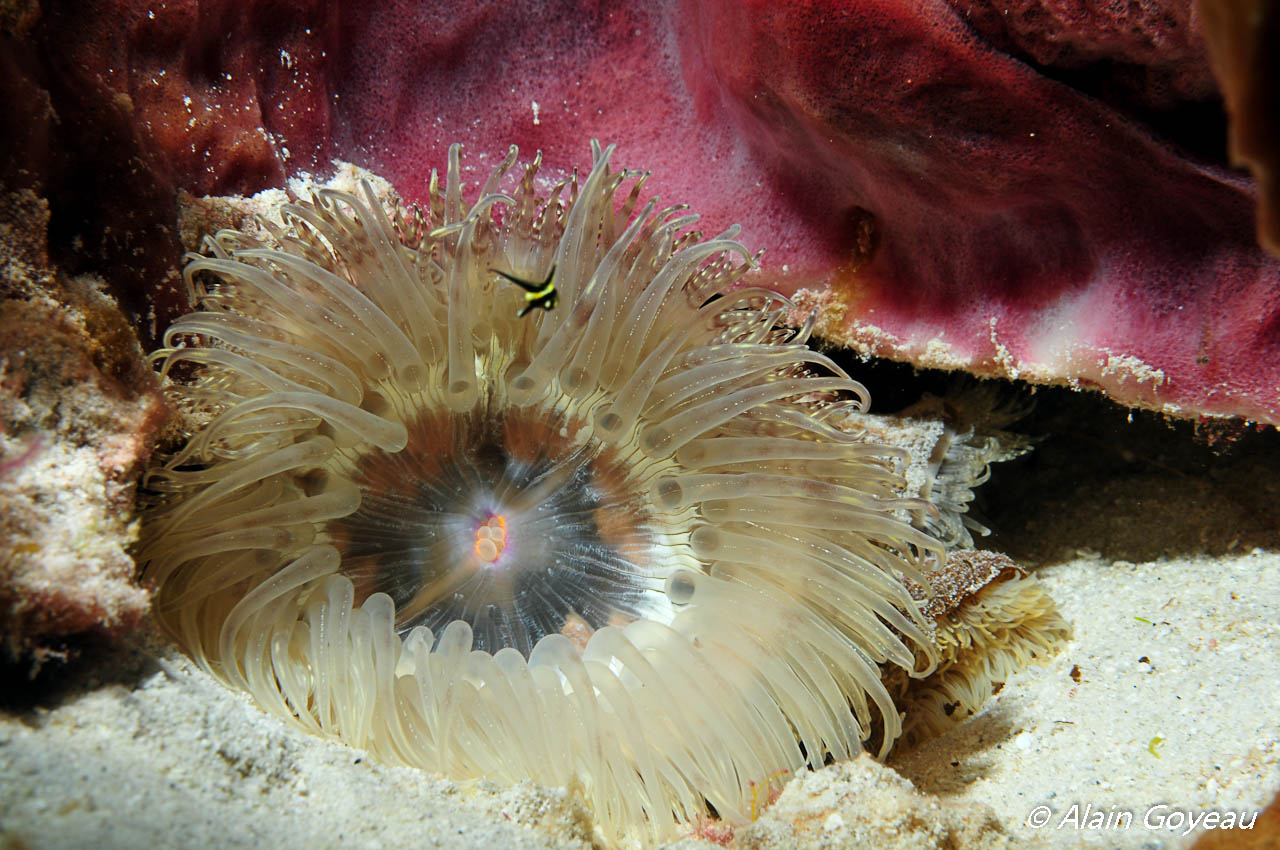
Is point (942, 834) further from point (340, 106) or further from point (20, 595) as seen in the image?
point (340, 106)

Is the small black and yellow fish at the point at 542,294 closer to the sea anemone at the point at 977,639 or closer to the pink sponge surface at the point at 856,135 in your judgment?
the pink sponge surface at the point at 856,135

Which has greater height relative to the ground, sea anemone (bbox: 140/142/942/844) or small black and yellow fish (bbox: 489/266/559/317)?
small black and yellow fish (bbox: 489/266/559/317)

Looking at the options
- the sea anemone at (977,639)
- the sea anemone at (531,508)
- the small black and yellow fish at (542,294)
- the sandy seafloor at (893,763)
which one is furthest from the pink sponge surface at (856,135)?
the small black and yellow fish at (542,294)

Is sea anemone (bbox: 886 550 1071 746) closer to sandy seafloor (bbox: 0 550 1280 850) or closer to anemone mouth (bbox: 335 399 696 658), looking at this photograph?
sandy seafloor (bbox: 0 550 1280 850)

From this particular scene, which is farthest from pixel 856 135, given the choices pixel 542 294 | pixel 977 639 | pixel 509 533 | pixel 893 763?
pixel 893 763

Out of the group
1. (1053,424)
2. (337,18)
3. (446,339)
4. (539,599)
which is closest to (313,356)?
(446,339)

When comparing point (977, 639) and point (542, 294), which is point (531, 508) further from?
point (977, 639)

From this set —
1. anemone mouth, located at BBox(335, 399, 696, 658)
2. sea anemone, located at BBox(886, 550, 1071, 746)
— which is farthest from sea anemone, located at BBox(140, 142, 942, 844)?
sea anemone, located at BBox(886, 550, 1071, 746)
